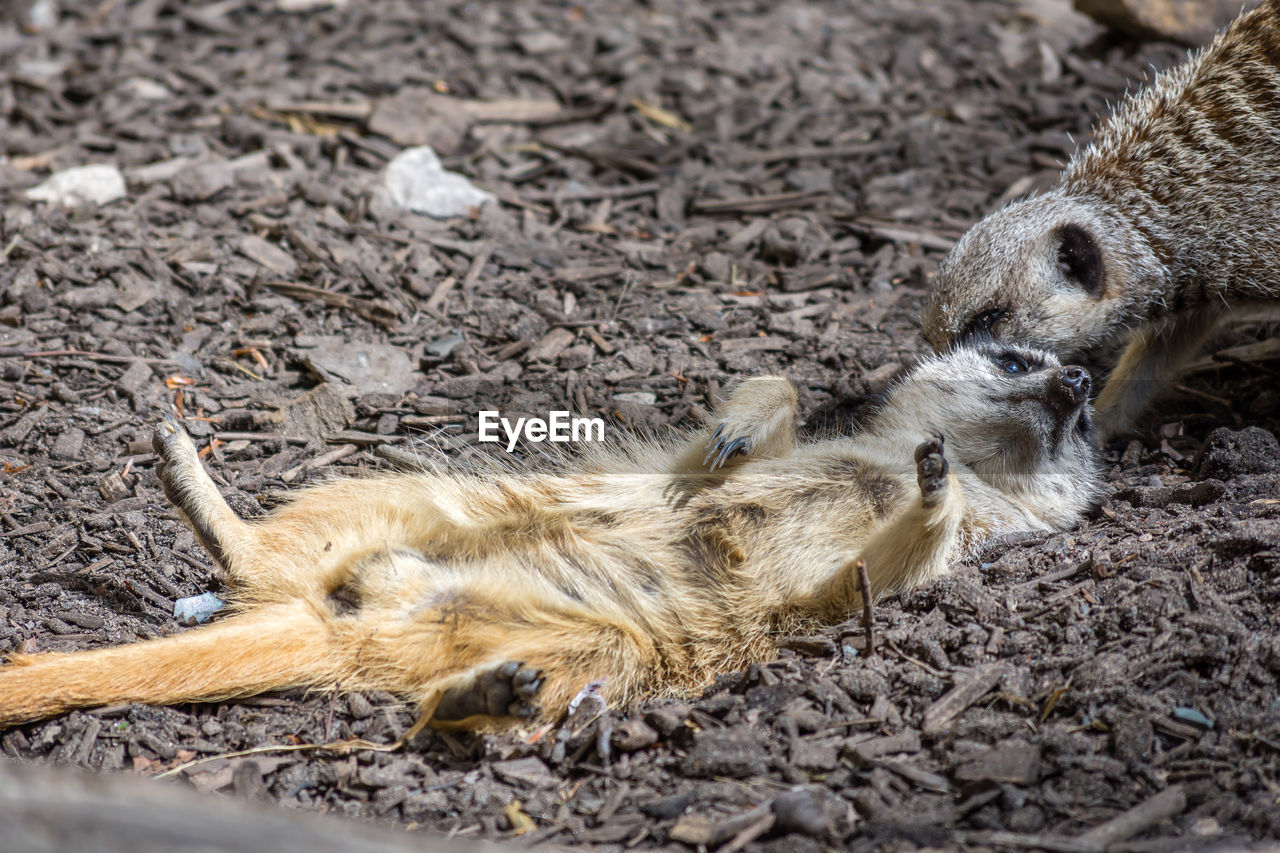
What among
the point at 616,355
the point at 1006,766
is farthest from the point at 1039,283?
the point at 1006,766

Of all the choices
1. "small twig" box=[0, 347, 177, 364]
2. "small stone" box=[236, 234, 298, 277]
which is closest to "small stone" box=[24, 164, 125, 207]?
"small stone" box=[236, 234, 298, 277]

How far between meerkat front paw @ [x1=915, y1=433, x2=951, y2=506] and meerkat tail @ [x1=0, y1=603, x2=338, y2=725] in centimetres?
190

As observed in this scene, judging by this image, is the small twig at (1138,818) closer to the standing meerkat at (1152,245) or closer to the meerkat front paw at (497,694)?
the meerkat front paw at (497,694)

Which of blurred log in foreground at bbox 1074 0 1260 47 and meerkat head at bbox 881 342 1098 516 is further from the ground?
blurred log in foreground at bbox 1074 0 1260 47

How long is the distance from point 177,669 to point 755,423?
200 cm

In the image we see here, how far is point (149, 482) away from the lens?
3.79m

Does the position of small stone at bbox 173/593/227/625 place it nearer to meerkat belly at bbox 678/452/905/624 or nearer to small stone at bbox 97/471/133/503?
small stone at bbox 97/471/133/503

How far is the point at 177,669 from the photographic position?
115 inches

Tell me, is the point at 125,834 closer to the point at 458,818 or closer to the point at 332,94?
the point at 458,818

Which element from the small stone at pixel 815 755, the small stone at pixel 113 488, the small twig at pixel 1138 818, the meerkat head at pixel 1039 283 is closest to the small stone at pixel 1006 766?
the small twig at pixel 1138 818

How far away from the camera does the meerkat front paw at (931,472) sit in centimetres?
313

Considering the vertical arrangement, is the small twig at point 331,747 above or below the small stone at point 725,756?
below

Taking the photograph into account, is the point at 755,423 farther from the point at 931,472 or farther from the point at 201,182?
the point at 201,182

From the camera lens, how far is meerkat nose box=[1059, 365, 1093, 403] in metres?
3.71
